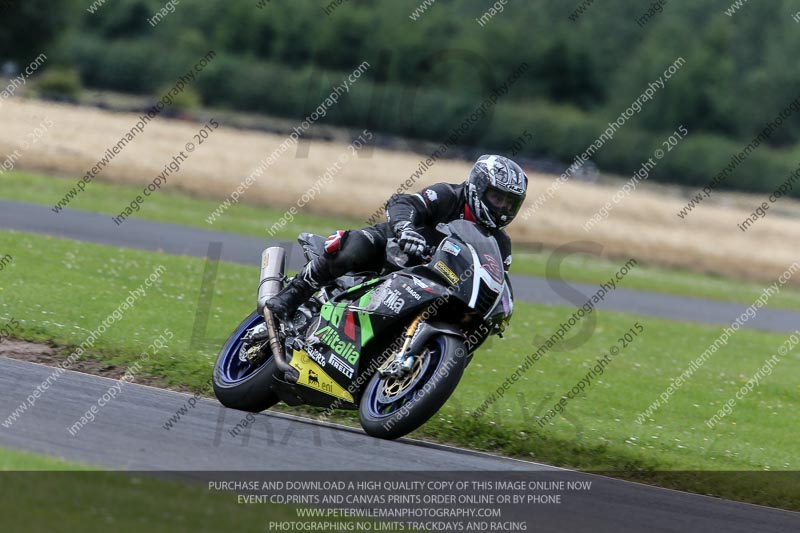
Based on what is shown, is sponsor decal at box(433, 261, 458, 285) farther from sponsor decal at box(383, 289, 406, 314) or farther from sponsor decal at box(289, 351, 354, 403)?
sponsor decal at box(289, 351, 354, 403)

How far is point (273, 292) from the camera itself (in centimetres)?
884

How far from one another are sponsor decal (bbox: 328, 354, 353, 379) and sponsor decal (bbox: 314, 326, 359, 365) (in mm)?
34

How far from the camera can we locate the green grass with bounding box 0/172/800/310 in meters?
25.5

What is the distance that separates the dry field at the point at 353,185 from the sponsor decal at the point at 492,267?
22.0m

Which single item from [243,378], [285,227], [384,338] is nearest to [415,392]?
[384,338]

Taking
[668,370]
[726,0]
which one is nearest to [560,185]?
[668,370]

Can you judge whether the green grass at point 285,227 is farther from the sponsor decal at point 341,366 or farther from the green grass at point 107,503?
the green grass at point 107,503

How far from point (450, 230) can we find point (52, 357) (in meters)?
3.94

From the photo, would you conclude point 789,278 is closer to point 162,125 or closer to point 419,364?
point 162,125

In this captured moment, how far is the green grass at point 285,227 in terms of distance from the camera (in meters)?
25.5

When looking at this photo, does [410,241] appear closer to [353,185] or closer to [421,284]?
[421,284]

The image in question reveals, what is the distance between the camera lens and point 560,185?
41719mm

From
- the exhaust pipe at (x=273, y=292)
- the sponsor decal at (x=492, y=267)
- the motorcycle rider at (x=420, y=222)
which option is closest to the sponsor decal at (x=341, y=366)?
the exhaust pipe at (x=273, y=292)

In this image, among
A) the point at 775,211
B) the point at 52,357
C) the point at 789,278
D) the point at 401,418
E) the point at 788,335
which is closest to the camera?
the point at 401,418
